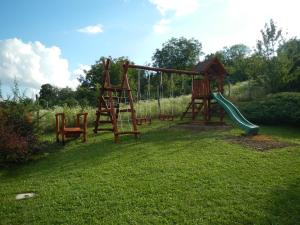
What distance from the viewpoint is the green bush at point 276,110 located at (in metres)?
14.1

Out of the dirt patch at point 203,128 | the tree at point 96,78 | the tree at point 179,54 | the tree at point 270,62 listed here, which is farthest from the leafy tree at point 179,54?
the dirt patch at point 203,128

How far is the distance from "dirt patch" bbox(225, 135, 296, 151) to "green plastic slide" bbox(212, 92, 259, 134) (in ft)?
1.46

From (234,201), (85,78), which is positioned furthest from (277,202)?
(85,78)

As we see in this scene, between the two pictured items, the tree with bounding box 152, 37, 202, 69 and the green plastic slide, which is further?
the tree with bounding box 152, 37, 202, 69

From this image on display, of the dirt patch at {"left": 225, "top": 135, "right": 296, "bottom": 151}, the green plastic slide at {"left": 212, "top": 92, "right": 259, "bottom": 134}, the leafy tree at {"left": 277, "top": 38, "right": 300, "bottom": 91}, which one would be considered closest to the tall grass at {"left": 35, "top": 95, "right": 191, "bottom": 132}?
the green plastic slide at {"left": 212, "top": 92, "right": 259, "bottom": 134}

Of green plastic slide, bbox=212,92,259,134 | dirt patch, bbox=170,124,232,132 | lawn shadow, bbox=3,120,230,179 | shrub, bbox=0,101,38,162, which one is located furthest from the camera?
dirt patch, bbox=170,124,232,132

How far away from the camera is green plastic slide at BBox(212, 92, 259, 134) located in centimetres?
1176

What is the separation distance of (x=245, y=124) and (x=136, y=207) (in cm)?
838

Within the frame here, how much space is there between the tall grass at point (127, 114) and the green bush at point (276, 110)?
14.3 ft

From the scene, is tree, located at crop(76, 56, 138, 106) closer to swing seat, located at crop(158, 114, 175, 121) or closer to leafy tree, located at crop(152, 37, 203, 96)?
leafy tree, located at crop(152, 37, 203, 96)

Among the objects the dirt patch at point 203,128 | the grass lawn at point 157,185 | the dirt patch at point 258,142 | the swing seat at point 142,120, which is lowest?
the grass lawn at point 157,185

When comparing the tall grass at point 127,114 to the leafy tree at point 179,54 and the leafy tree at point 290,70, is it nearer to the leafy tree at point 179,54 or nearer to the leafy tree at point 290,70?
the leafy tree at point 290,70

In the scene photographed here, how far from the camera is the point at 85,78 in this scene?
191 feet

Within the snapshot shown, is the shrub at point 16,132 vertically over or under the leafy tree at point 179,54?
under
